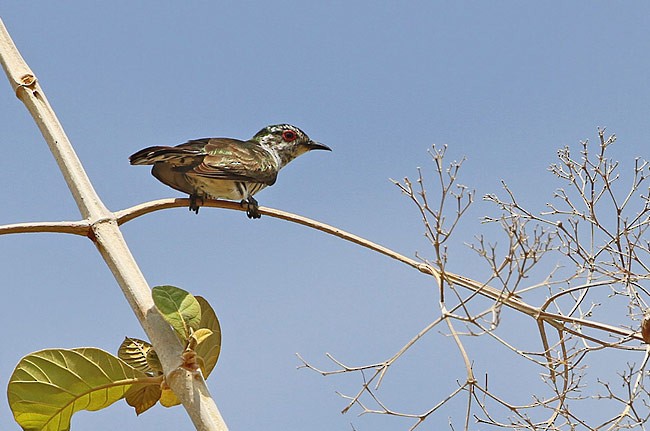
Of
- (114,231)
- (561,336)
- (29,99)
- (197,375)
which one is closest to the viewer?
(197,375)

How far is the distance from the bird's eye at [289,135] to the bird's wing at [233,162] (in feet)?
1.85

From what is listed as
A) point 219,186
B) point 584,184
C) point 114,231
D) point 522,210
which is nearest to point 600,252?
point 522,210

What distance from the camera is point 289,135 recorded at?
5.05m

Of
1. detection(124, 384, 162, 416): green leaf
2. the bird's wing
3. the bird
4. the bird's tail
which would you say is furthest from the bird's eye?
detection(124, 384, 162, 416): green leaf

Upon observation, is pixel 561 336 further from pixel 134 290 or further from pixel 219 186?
pixel 219 186

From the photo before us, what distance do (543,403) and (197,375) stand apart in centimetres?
150

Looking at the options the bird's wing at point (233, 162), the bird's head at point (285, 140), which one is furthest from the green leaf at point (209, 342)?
the bird's head at point (285, 140)

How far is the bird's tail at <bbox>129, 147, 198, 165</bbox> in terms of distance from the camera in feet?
9.12

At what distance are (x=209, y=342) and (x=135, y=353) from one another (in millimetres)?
127

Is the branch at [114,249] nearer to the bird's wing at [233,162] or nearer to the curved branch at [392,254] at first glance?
the curved branch at [392,254]

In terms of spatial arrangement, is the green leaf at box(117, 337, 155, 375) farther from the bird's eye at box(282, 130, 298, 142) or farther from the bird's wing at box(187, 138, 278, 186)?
the bird's eye at box(282, 130, 298, 142)

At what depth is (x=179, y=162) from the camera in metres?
3.57

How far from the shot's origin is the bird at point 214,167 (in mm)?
3363

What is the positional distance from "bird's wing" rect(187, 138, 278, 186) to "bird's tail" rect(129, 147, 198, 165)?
0.25m
